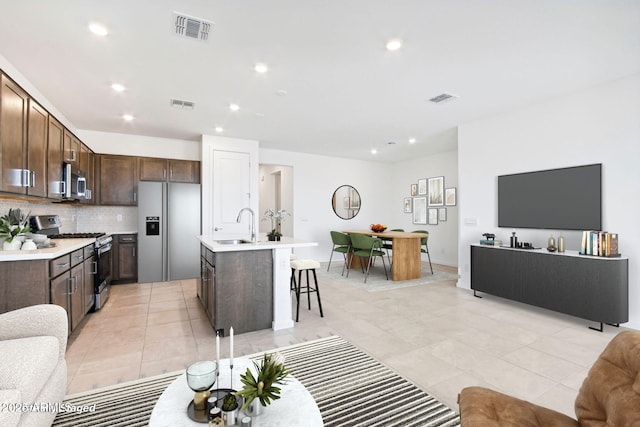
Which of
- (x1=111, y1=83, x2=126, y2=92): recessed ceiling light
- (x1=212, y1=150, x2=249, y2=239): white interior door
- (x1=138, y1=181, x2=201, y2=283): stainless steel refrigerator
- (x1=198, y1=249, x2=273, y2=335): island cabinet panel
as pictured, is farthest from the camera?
(x1=212, y1=150, x2=249, y2=239): white interior door

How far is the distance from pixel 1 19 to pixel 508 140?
18.0 feet

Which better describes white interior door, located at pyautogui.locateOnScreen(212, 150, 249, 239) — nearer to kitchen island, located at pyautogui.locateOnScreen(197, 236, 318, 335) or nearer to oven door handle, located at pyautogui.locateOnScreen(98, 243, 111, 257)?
oven door handle, located at pyautogui.locateOnScreen(98, 243, 111, 257)

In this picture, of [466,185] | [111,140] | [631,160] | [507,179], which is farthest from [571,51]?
[111,140]

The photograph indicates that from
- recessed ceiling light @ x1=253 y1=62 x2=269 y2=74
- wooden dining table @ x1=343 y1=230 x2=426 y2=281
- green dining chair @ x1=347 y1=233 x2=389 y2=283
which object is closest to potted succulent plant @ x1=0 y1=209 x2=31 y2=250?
recessed ceiling light @ x1=253 y1=62 x2=269 y2=74

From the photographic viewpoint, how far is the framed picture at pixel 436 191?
7.19m

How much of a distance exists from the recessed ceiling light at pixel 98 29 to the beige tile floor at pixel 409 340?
2688 millimetres

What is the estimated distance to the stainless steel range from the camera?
369cm

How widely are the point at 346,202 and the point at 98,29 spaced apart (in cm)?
624

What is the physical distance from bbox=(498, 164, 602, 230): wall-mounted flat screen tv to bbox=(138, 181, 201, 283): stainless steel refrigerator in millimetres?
5067

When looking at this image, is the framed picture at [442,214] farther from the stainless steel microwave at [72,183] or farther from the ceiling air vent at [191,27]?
the stainless steel microwave at [72,183]

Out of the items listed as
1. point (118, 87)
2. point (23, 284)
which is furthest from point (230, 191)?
point (23, 284)

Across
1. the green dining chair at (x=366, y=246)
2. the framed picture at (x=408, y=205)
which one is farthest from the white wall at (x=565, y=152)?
the framed picture at (x=408, y=205)

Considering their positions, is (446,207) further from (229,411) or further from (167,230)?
(229,411)

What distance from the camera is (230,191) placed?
5.81 m
